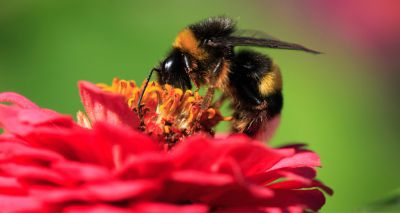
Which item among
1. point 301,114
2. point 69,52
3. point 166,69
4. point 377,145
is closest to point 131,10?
point 69,52

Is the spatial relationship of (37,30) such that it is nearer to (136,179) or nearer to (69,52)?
(69,52)

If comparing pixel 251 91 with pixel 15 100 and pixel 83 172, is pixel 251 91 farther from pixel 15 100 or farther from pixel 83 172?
pixel 83 172

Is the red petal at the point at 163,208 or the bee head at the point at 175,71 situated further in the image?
the bee head at the point at 175,71

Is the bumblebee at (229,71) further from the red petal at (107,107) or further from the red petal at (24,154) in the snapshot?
the red petal at (24,154)

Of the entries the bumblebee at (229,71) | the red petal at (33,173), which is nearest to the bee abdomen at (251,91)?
the bumblebee at (229,71)

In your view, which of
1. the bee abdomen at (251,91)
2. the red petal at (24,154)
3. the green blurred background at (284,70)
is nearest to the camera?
the red petal at (24,154)

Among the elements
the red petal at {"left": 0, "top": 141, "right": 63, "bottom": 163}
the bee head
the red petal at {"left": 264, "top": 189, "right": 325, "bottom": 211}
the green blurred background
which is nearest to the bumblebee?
the bee head
